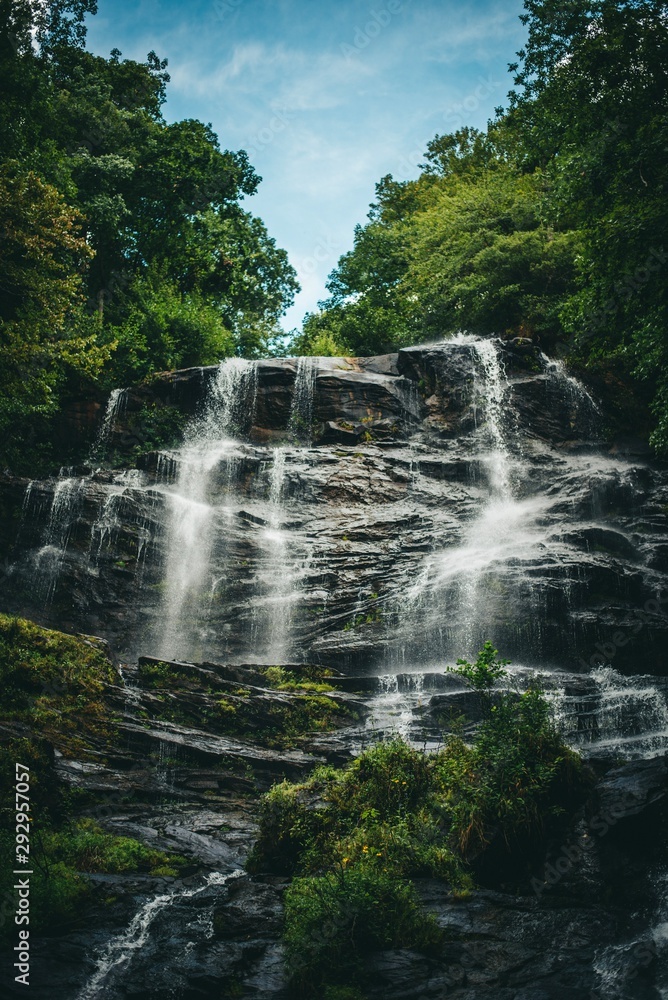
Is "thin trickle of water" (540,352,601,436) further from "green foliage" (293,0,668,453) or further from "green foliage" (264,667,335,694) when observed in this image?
"green foliage" (264,667,335,694)

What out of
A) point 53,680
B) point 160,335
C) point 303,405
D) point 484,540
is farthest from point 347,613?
point 160,335

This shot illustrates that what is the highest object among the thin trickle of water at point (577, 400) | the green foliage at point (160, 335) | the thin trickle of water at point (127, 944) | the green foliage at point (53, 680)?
the green foliage at point (160, 335)

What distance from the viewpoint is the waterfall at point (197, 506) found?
55.2ft

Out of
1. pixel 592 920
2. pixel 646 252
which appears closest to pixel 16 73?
pixel 646 252

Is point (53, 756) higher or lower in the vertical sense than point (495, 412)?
lower

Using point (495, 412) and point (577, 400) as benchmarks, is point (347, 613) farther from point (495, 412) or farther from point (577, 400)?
point (577, 400)

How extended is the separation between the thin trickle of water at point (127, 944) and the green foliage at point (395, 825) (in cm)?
118

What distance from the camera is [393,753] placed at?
962cm

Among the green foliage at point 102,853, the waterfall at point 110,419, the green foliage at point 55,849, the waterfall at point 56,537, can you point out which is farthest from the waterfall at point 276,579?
the green foliage at point 102,853

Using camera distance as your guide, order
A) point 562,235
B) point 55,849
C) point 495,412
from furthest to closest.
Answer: point 562,235 < point 495,412 < point 55,849

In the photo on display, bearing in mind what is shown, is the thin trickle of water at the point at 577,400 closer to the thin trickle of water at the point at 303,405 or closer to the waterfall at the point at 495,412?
the waterfall at the point at 495,412

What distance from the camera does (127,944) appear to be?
23.7ft

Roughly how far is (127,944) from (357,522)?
1238 cm

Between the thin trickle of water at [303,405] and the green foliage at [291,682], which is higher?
the thin trickle of water at [303,405]
